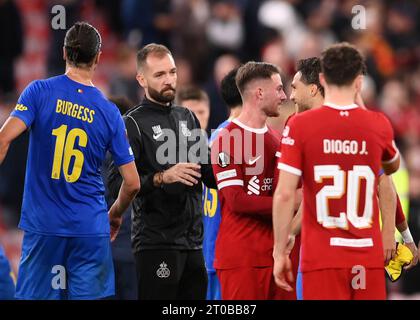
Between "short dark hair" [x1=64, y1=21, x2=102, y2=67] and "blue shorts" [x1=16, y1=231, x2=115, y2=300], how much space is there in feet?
3.77

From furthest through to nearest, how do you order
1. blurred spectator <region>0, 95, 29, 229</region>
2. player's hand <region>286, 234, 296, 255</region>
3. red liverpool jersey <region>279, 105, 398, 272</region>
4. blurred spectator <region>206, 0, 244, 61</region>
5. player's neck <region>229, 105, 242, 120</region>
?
blurred spectator <region>206, 0, 244, 61</region>, blurred spectator <region>0, 95, 29, 229</region>, player's neck <region>229, 105, 242, 120</region>, player's hand <region>286, 234, 296, 255</region>, red liverpool jersey <region>279, 105, 398, 272</region>

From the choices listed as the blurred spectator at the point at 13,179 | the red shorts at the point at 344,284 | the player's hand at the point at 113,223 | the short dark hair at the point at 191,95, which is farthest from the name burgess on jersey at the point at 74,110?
the blurred spectator at the point at 13,179

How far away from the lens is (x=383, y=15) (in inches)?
637

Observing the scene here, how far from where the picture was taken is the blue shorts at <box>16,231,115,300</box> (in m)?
7.12

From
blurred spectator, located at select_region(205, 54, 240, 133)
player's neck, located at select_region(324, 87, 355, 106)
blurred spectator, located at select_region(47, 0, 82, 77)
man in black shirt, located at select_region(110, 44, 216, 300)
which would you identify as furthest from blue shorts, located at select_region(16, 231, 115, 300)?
blurred spectator, located at select_region(47, 0, 82, 77)

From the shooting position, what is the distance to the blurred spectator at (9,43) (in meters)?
14.3

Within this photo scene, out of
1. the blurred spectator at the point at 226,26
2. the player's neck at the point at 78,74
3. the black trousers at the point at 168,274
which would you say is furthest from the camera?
the blurred spectator at the point at 226,26

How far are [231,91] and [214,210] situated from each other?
1020 millimetres

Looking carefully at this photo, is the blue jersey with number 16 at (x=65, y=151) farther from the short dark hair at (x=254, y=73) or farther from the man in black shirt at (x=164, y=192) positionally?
the short dark hair at (x=254, y=73)

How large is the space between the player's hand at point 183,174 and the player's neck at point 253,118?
442 millimetres

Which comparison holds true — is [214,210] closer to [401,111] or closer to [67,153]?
[67,153]

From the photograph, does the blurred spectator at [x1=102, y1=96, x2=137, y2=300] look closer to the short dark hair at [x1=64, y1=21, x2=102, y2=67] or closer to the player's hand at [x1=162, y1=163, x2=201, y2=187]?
the player's hand at [x1=162, y1=163, x2=201, y2=187]

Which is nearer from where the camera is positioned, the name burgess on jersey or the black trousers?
the name burgess on jersey
